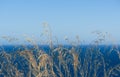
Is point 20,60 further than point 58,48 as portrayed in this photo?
Yes

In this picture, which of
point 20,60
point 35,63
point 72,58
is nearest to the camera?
point 35,63

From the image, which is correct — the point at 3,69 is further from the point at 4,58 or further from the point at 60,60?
the point at 60,60

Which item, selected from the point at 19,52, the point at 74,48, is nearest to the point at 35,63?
the point at 19,52

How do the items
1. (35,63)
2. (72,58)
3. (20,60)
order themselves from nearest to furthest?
(35,63)
(72,58)
(20,60)

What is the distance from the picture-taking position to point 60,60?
4398 mm

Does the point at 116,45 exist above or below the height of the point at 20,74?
above

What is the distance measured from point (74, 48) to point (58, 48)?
0.81 feet

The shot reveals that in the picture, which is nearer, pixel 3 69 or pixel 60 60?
pixel 60 60

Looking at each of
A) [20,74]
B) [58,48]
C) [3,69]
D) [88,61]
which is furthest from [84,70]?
[3,69]

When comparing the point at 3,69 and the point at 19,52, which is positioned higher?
the point at 19,52

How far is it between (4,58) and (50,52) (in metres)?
0.74

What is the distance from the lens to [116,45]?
4.39 m

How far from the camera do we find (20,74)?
449 centimetres

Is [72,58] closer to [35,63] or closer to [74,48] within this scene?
[74,48]
